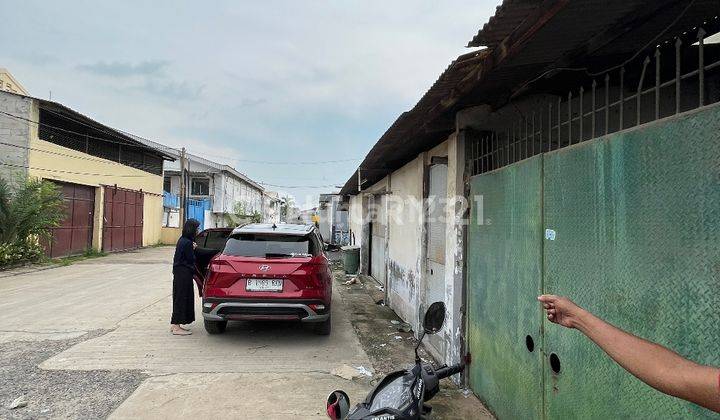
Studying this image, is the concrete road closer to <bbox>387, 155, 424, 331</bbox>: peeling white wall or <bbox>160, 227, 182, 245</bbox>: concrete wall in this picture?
<bbox>387, 155, 424, 331</bbox>: peeling white wall

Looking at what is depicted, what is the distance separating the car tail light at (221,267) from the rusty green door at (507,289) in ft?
10.5

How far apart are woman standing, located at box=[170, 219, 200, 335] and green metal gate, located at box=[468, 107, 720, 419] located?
438 centimetres

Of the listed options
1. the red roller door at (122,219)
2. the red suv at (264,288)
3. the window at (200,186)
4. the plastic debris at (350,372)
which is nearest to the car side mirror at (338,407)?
the plastic debris at (350,372)

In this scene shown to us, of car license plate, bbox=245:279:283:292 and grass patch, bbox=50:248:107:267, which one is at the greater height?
car license plate, bbox=245:279:283:292

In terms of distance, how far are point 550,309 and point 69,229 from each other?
1975 cm

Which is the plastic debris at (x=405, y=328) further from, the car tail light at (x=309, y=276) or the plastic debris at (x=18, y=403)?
the plastic debris at (x=18, y=403)

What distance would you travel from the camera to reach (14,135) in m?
14.4

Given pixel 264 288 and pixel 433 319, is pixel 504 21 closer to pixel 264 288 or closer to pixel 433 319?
pixel 433 319

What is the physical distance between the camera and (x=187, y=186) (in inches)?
1288

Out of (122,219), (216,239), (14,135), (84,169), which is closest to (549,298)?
(216,239)

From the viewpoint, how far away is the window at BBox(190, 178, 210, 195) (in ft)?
112

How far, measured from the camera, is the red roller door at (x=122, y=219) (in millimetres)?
19891

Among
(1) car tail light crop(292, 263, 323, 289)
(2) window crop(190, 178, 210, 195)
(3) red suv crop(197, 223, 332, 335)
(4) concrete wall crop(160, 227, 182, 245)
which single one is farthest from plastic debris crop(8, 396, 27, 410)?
(2) window crop(190, 178, 210, 195)

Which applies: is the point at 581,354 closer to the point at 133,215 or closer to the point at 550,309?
the point at 550,309
